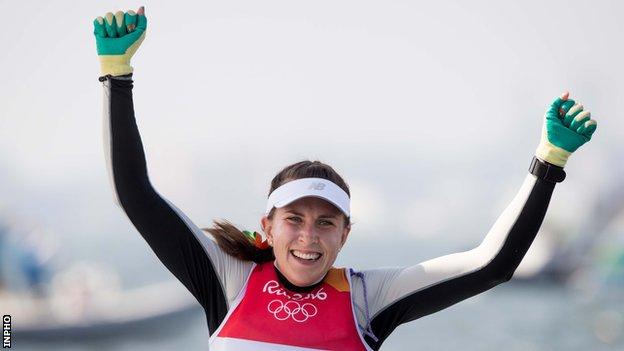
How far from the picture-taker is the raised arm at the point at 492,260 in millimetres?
2172

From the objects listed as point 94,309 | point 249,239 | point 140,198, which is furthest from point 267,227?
point 94,309

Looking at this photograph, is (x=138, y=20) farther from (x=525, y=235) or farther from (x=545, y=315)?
(x=545, y=315)

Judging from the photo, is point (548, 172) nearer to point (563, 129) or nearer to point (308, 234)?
point (563, 129)

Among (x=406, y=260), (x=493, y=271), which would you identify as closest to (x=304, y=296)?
(x=493, y=271)

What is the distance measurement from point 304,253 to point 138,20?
0.71 meters

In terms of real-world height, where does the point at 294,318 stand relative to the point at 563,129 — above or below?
below

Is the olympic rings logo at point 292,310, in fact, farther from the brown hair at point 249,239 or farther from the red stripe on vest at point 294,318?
the brown hair at point 249,239

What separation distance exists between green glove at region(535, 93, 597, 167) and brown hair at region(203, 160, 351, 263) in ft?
1.78

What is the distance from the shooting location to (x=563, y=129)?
215cm

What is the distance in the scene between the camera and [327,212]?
227cm

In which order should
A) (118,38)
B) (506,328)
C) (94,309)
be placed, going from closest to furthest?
1. (118,38)
2. (94,309)
3. (506,328)

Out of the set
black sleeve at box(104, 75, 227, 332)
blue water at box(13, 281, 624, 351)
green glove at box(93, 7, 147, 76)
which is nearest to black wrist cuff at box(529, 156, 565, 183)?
black sleeve at box(104, 75, 227, 332)

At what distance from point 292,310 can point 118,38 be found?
2.61 feet

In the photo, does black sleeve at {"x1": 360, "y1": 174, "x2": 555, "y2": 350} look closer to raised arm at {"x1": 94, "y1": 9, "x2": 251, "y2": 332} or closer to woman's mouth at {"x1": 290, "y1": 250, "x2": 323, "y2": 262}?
woman's mouth at {"x1": 290, "y1": 250, "x2": 323, "y2": 262}
